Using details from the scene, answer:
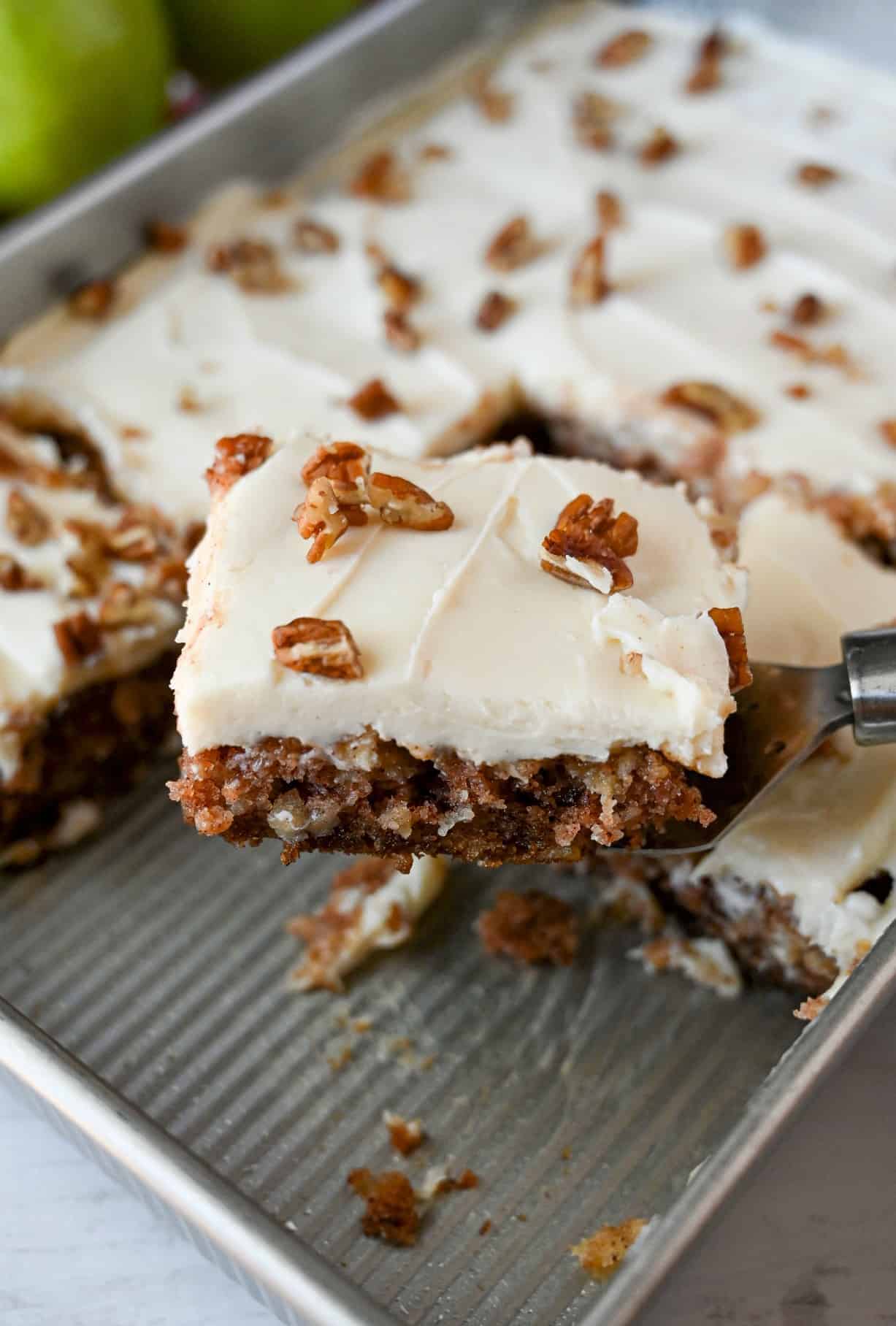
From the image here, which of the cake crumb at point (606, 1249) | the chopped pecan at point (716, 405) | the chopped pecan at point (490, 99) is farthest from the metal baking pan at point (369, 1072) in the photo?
the chopped pecan at point (490, 99)

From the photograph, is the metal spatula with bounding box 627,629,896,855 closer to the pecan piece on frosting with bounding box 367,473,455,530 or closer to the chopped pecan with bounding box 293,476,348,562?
the pecan piece on frosting with bounding box 367,473,455,530

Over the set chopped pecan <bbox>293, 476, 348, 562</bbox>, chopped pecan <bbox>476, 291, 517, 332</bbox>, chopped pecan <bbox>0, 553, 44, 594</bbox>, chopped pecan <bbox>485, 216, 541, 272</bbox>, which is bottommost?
chopped pecan <bbox>476, 291, 517, 332</bbox>

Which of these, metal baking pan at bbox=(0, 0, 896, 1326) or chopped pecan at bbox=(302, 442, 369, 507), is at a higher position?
chopped pecan at bbox=(302, 442, 369, 507)

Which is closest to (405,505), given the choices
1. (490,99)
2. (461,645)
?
(461,645)

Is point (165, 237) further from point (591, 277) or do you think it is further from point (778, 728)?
point (778, 728)

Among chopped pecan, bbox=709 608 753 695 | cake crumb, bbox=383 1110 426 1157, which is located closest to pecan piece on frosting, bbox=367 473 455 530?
chopped pecan, bbox=709 608 753 695

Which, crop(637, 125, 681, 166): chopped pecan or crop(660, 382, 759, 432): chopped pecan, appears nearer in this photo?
crop(660, 382, 759, 432): chopped pecan

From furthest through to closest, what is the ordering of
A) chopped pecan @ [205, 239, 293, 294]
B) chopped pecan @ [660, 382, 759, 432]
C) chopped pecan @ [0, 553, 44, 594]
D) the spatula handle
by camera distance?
chopped pecan @ [205, 239, 293, 294], chopped pecan @ [660, 382, 759, 432], chopped pecan @ [0, 553, 44, 594], the spatula handle

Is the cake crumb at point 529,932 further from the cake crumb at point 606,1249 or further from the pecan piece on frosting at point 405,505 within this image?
the pecan piece on frosting at point 405,505
